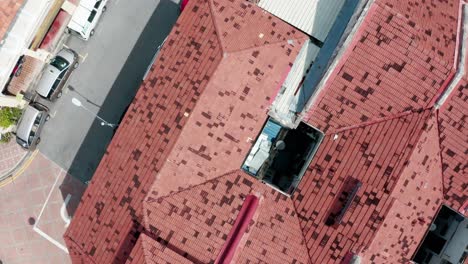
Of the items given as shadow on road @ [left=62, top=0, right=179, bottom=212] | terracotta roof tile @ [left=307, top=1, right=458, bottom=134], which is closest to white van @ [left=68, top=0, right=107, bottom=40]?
shadow on road @ [left=62, top=0, right=179, bottom=212]

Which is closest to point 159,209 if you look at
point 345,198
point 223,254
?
point 223,254

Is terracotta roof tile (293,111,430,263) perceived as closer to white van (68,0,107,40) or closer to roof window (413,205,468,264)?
roof window (413,205,468,264)

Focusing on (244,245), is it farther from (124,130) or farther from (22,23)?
(22,23)

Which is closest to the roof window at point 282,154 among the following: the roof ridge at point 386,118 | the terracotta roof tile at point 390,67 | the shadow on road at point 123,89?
the roof ridge at point 386,118

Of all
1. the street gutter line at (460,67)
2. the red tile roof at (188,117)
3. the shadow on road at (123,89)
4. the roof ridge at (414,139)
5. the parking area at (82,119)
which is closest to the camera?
the red tile roof at (188,117)

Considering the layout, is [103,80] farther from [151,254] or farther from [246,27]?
[151,254]

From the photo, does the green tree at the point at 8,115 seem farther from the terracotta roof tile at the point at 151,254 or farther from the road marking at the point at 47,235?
the terracotta roof tile at the point at 151,254
